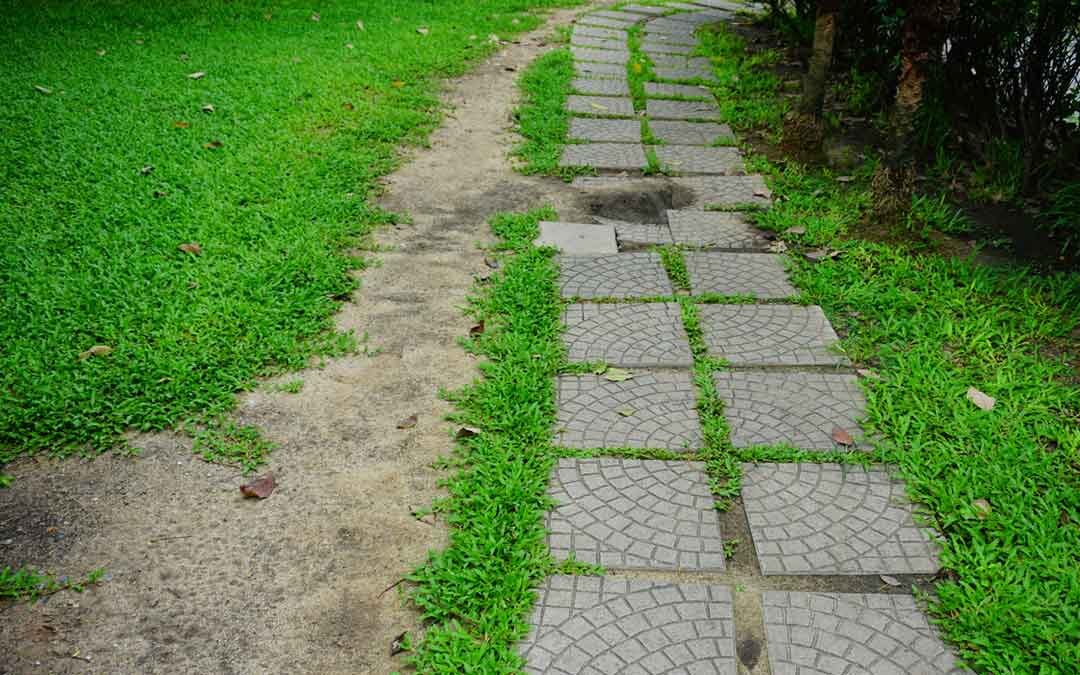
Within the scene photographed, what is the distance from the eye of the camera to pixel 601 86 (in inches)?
259

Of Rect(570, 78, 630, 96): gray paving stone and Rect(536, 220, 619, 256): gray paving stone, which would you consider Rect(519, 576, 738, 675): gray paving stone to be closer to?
Rect(536, 220, 619, 256): gray paving stone

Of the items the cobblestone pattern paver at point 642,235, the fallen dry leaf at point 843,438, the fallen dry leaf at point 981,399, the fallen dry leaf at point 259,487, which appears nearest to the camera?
the fallen dry leaf at point 259,487

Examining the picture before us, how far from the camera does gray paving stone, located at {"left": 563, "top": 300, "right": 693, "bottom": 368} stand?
315 cm

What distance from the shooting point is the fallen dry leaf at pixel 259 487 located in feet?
8.22

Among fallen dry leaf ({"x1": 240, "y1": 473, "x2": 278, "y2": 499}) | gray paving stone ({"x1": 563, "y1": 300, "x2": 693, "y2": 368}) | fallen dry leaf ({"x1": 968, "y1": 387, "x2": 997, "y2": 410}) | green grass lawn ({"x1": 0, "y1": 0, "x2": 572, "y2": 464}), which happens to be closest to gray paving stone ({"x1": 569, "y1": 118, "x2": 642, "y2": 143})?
green grass lawn ({"x1": 0, "y1": 0, "x2": 572, "y2": 464})

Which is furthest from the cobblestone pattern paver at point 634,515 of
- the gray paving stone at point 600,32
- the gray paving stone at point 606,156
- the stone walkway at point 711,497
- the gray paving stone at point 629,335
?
the gray paving stone at point 600,32

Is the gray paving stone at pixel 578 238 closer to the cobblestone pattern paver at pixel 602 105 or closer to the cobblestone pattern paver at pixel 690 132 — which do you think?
the cobblestone pattern paver at pixel 690 132

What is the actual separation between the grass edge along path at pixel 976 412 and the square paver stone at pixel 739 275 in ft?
0.38

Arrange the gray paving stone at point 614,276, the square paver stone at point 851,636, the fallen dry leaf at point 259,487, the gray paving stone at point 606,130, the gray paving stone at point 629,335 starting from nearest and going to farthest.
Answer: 1. the square paver stone at point 851,636
2. the fallen dry leaf at point 259,487
3. the gray paving stone at point 629,335
4. the gray paving stone at point 614,276
5. the gray paving stone at point 606,130

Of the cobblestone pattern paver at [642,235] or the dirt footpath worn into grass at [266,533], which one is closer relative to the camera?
the dirt footpath worn into grass at [266,533]

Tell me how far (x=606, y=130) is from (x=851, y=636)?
4.21 meters

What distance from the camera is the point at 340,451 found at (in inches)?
106

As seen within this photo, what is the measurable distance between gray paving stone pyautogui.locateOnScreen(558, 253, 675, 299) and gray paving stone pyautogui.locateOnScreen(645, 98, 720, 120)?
2.33 meters

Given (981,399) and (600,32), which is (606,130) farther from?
(981,399)
